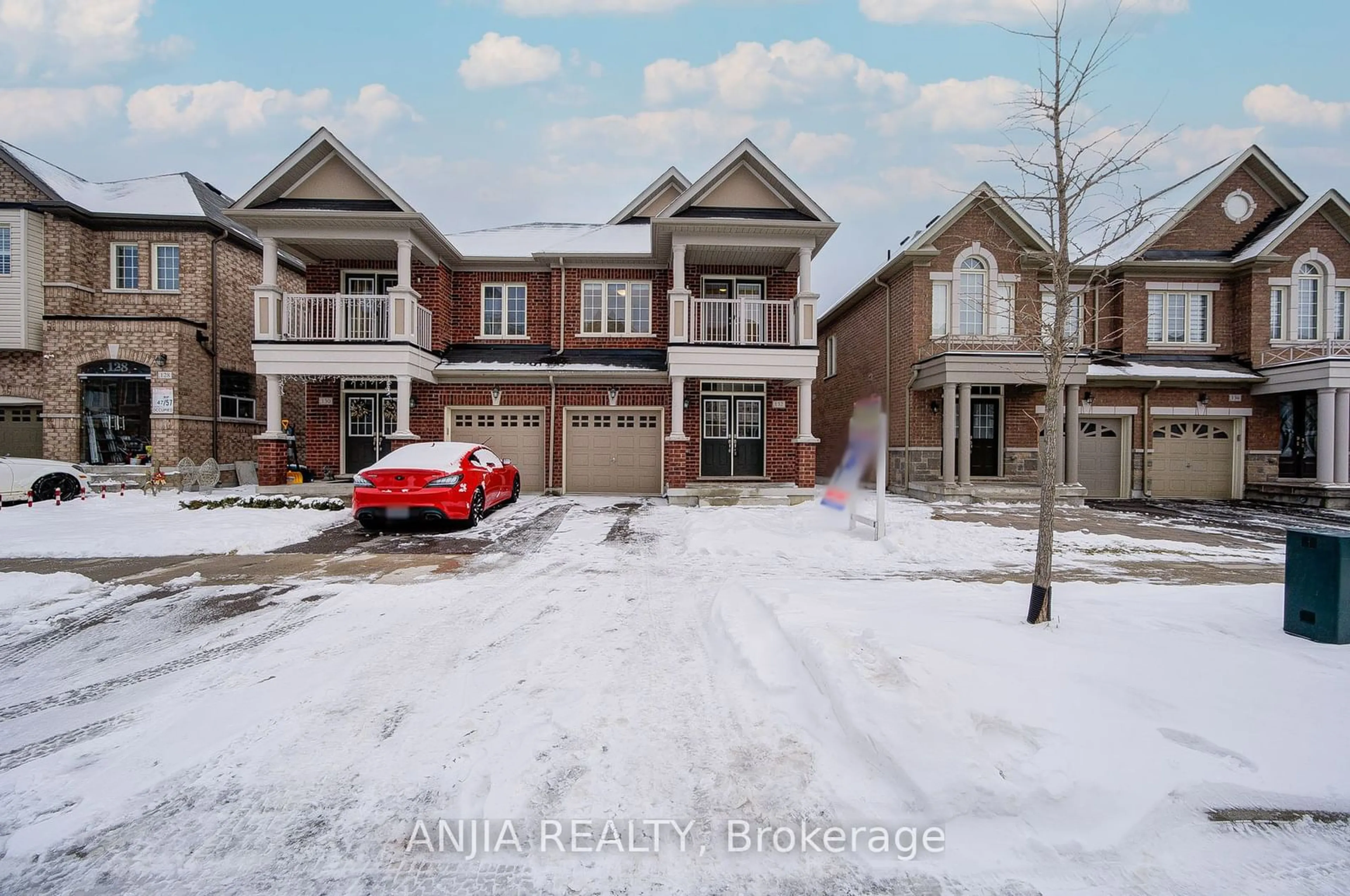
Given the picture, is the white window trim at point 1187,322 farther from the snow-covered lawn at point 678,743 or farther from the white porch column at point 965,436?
the snow-covered lawn at point 678,743

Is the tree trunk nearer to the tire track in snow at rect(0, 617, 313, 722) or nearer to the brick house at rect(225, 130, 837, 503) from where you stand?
the tire track in snow at rect(0, 617, 313, 722)

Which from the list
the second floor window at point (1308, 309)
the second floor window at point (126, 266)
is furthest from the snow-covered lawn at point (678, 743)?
the second floor window at point (1308, 309)

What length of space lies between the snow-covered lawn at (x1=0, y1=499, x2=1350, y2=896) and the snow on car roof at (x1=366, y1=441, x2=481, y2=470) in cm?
459

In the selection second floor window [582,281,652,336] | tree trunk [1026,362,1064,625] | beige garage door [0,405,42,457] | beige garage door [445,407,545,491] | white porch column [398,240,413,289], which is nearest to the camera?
tree trunk [1026,362,1064,625]

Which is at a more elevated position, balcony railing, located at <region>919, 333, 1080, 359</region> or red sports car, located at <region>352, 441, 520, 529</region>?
balcony railing, located at <region>919, 333, 1080, 359</region>

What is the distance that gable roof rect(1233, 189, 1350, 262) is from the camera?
1666 centimetres

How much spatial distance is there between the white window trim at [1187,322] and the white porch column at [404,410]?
20.3 metres

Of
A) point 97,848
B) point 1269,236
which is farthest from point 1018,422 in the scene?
point 97,848

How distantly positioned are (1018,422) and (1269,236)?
8672 mm

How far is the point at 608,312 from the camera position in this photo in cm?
1644

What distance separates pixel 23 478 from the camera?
1185 centimetres

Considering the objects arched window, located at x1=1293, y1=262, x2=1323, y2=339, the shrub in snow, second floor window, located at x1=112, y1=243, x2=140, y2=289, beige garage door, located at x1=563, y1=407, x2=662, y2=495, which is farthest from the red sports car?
arched window, located at x1=1293, y1=262, x2=1323, y2=339

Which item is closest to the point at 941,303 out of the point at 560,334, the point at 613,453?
the point at 613,453

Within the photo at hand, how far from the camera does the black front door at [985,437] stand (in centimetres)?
1712
